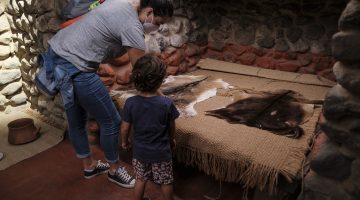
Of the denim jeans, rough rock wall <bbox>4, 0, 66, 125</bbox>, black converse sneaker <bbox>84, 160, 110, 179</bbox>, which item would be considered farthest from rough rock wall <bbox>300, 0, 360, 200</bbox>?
rough rock wall <bbox>4, 0, 66, 125</bbox>

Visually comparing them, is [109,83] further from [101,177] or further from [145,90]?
[145,90]

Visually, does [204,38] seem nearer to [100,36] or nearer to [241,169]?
[100,36]

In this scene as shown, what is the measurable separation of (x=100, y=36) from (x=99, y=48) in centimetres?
7

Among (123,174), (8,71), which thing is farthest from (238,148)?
(8,71)

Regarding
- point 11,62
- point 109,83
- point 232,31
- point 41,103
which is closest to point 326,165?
point 109,83

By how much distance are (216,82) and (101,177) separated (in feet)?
3.88

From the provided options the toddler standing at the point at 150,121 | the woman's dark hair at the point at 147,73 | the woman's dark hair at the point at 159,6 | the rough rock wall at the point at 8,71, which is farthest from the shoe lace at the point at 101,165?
the rough rock wall at the point at 8,71

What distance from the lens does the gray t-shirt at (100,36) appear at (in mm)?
1496

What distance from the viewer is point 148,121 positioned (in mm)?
1516

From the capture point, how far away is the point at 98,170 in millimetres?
2129

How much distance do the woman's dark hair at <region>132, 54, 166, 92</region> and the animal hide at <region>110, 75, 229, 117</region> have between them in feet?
1.85

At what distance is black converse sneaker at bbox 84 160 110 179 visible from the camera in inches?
82.2

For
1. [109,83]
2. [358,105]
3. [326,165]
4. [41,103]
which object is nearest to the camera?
[358,105]

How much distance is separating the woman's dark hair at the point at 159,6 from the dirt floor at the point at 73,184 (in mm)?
1085
